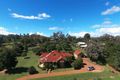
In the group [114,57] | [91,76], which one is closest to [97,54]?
[114,57]

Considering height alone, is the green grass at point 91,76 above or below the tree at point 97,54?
below

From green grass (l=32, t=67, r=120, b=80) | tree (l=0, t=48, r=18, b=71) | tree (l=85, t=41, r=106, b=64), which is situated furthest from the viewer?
tree (l=85, t=41, r=106, b=64)

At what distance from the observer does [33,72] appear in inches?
1898

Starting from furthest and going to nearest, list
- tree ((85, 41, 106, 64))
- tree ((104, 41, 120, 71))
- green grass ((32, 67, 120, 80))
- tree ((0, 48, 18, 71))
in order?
tree ((85, 41, 106, 64))
tree ((104, 41, 120, 71))
tree ((0, 48, 18, 71))
green grass ((32, 67, 120, 80))

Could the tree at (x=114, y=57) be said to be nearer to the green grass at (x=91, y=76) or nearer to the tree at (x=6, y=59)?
the green grass at (x=91, y=76)

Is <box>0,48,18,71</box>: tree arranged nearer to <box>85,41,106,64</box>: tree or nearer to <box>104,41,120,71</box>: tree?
<box>85,41,106,64</box>: tree

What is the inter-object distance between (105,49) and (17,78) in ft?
115

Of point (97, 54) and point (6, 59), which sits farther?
point (97, 54)

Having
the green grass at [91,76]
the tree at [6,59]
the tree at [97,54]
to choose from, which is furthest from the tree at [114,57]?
the tree at [6,59]

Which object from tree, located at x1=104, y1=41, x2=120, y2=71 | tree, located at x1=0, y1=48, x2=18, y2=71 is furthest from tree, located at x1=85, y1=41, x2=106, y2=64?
tree, located at x1=0, y1=48, x2=18, y2=71

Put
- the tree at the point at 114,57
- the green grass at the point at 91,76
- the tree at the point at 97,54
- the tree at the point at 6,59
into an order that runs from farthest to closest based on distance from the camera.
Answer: the tree at the point at 97,54, the tree at the point at 114,57, the tree at the point at 6,59, the green grass at the point at 91,76

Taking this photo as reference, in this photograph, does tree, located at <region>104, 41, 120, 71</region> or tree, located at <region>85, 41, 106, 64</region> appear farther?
tree, located at <region>85, 41, 106, 64</region>

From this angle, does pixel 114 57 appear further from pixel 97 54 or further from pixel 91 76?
pixel 91 76

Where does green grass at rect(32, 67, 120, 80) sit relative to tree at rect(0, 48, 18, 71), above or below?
below
